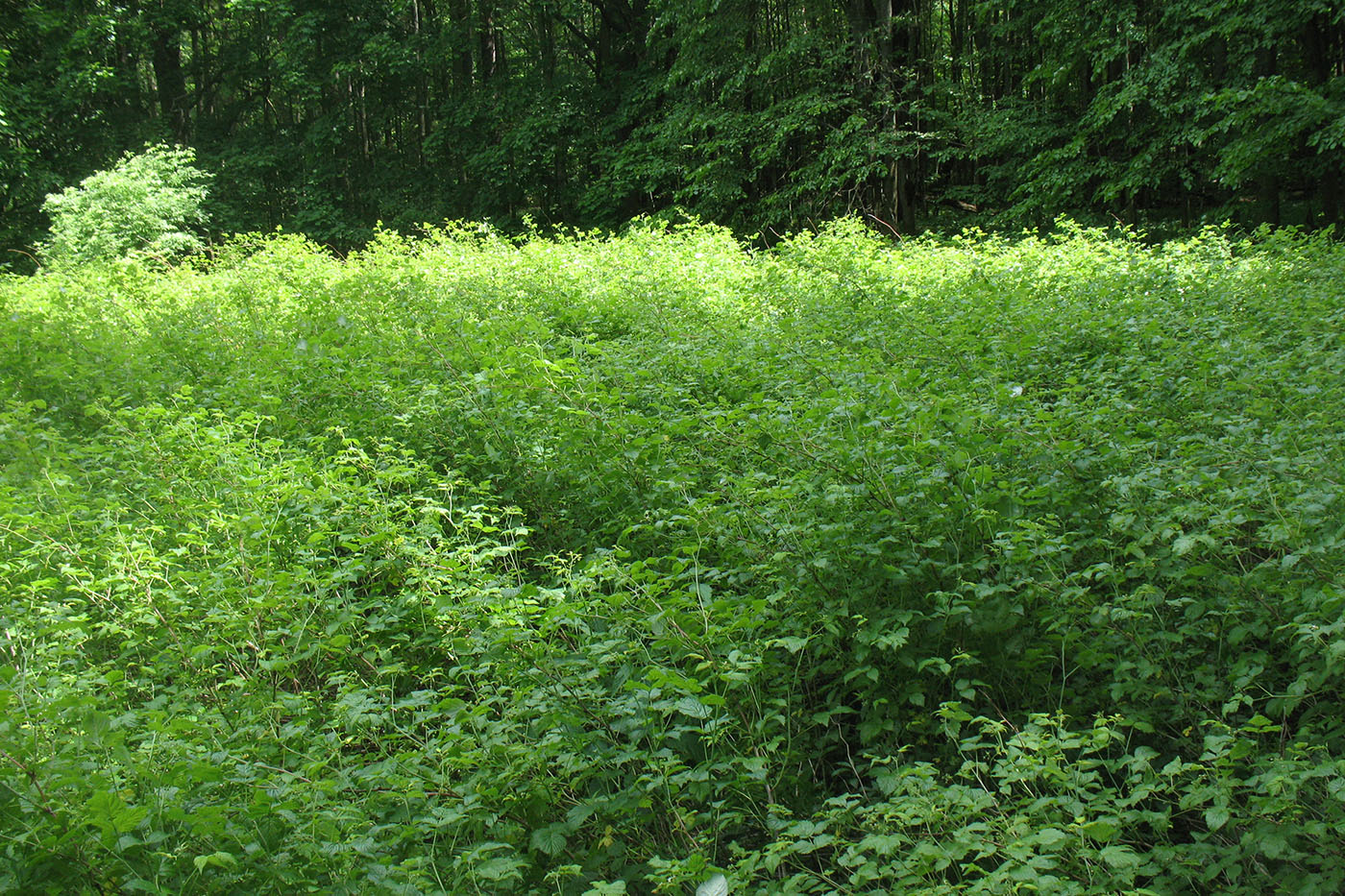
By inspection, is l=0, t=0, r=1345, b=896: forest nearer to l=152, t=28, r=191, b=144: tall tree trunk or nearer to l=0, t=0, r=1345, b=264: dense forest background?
l=0, t=0, r=1345, b=264: dense forest background

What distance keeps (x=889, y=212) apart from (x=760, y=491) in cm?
1250

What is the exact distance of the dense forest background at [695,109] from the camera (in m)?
11.7

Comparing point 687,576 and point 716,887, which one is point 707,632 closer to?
point 687,576

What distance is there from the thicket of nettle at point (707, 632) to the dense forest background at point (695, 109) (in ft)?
25.5

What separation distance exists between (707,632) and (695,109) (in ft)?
52.7

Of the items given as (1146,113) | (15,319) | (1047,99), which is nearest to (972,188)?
(1047,99)

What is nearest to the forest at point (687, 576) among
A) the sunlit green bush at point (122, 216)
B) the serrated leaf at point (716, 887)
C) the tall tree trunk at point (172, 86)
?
the serrated leaf at point (716, 887)

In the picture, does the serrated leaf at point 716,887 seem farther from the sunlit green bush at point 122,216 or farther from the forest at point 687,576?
the sunlit green bush at point 122,216

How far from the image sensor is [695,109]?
17094 millimetres

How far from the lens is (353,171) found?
2517 centimetres

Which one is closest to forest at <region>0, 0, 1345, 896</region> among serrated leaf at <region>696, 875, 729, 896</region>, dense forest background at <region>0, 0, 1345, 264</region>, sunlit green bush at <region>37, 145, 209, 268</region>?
serrated leaf at <region>696, 875, 729, 896</region>

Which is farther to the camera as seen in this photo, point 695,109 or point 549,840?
point 695,109

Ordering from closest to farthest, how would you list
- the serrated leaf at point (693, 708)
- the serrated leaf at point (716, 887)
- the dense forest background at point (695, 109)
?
the serrated leaf at point (716, 887), the serrated leaf at point (693, 708), the dense forest background at point (695, 109)

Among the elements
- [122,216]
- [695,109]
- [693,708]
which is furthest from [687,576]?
[122,216]
